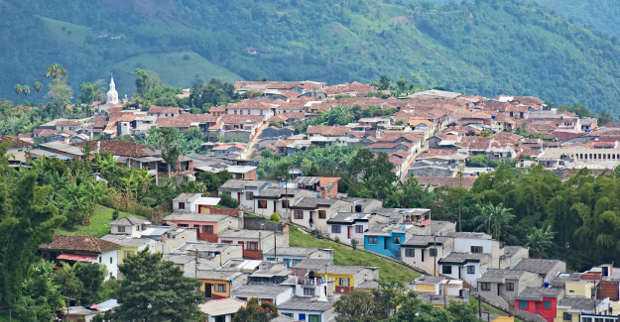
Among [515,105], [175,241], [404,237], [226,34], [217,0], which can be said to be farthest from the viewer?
[217,0]

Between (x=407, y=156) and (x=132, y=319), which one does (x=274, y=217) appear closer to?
(x=132, y=319)

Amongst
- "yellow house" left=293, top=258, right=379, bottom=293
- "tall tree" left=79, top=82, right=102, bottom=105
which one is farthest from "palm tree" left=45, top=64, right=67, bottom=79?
"yellow house" left=293, top=258, right=379, bottom=293

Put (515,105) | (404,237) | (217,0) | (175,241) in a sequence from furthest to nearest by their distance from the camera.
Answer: (217,0), (515,105), (404,237), (175,241)

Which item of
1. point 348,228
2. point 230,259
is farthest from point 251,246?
point 348,228

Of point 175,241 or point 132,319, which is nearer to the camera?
point 132,319

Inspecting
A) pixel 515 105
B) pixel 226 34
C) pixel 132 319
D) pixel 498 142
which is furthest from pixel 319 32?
pixel 132 319

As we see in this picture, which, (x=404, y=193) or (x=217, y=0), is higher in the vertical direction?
(x=217, y=0)

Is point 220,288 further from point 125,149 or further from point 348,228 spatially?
point 125,149
